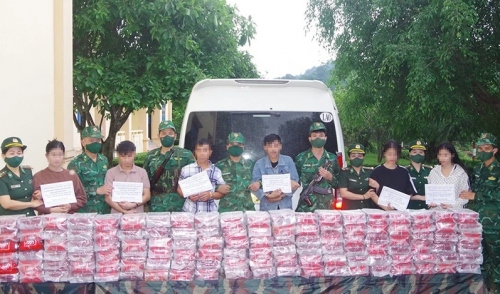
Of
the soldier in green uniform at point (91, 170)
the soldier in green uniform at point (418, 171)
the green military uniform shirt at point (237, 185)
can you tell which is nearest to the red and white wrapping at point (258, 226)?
the green military uniform shirt at point (237, 185)

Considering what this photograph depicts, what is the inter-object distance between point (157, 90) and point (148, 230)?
7545 mm

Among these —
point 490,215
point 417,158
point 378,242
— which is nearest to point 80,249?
point 378,242

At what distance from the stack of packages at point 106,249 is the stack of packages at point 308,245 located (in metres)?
Answer: 1.44

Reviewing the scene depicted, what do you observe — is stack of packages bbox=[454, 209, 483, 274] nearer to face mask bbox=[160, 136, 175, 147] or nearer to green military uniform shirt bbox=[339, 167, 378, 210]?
green military uniform shirt bbox=[339, 167, 378, 210]

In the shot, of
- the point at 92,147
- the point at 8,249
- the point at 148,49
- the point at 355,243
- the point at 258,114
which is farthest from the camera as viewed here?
the point at 148,49

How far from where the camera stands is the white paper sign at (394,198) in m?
4.92

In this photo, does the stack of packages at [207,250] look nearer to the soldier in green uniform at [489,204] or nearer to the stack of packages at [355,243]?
the stack of packages at [355,243]

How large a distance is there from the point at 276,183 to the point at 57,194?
1973mm

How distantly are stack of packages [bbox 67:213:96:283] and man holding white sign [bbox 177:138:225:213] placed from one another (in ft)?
3.29

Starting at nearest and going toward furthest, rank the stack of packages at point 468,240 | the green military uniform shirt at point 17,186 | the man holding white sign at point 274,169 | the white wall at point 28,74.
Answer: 1. the stack of packages at point 468,240
2. the green military uniform shirt at point 17,186
3. the man holding white sign at point 274,169
4. the white wall at point 28,74

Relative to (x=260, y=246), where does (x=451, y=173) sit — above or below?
above

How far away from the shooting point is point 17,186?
189 inches

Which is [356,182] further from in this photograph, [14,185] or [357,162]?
[14,185]

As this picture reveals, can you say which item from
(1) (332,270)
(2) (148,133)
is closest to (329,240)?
(1) (332,270)
